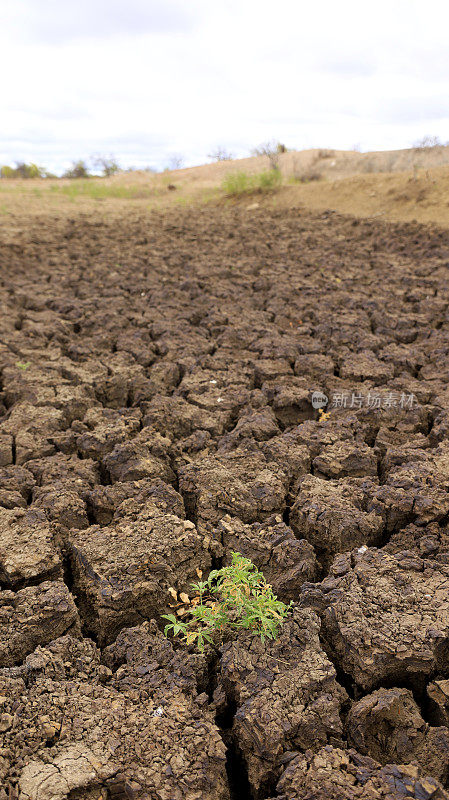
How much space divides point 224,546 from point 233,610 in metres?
0.38

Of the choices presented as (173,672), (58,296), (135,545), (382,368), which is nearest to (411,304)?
(382,368)

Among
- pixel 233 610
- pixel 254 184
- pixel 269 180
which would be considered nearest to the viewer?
pixel 233 610

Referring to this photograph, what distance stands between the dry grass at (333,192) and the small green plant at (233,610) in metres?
8.15

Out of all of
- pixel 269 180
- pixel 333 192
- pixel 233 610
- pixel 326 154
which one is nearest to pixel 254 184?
pixel 269 180

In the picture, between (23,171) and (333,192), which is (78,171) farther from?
(333,192)

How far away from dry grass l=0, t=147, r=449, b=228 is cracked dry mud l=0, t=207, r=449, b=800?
5628 mm

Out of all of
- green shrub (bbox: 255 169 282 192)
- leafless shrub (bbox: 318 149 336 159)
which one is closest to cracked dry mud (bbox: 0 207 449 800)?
green shrub (bbox: 255 169 282 192)

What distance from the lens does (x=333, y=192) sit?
1195 centimetres

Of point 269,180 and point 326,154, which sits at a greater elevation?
point 326,154

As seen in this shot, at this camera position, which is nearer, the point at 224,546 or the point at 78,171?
the point at 224,546

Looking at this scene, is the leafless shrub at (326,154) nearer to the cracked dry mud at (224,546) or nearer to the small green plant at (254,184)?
the small green plant at (254,184)

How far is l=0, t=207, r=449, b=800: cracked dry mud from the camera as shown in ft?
5.39

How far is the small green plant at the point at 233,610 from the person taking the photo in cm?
198

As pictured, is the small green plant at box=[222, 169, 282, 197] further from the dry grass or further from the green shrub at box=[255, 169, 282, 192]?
the dry grass
